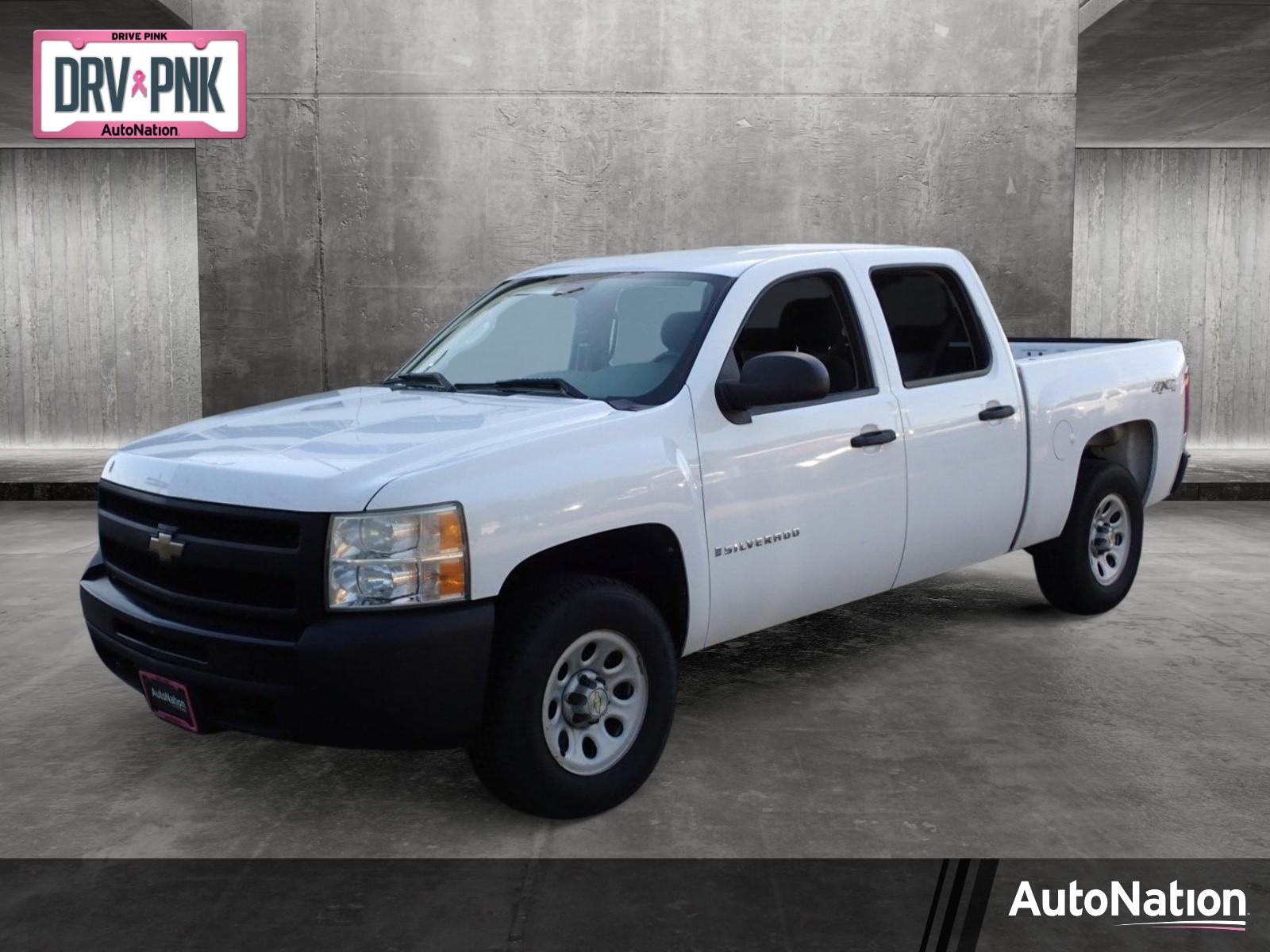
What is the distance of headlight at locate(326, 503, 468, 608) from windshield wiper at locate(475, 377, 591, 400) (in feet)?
3.46

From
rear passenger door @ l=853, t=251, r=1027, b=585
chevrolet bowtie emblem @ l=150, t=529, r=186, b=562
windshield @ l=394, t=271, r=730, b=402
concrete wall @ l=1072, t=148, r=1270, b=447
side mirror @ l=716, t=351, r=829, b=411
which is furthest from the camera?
concrete wall @ l=1072, t=148, r=1270, b=447

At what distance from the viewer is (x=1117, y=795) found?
4273 millimetres

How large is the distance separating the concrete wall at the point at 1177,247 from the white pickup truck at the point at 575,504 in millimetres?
10210

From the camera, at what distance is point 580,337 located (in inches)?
201

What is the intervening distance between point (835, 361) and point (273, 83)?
26.4 ft

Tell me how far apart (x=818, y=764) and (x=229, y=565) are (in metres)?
2.17

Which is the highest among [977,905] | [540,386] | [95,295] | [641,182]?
[641,182]

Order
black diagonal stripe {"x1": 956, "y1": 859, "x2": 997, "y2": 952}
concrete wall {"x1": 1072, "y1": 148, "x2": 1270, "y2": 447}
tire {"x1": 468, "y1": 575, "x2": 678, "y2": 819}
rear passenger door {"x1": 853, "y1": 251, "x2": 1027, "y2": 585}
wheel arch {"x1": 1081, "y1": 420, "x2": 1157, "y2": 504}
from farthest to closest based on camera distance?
concrete wall {"x1": 1072, "y1": 148, "x2": 1270, "y2": 447} → wheel arch {"x1": 1081, "y1": 420, "x2": 1157, "y2": 504} → rear passenger door {"x1": 853, "y1": 251, "x2": 1027, "y2": 585} → tire {"x1": 468, "y1": 575, "x2": 678, "y2": 819} → black diagonal stripe {"x1": 956, "y1": 859, "x2": 997, "y2": 952}

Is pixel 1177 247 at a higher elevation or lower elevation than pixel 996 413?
higher

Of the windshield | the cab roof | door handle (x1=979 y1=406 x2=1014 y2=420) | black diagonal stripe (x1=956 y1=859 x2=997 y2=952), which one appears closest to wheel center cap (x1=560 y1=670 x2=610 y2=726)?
the windshield

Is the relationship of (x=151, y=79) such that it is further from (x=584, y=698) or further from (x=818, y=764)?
(x=818, y=764)

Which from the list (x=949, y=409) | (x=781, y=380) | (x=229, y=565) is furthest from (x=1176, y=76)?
(x=229, y=565)

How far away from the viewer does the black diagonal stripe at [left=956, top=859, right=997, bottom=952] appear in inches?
129

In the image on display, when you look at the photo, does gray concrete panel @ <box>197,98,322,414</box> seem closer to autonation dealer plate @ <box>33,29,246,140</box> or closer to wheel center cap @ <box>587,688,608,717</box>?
autonation dealer plate @ <box>33,29,246,140</box>
